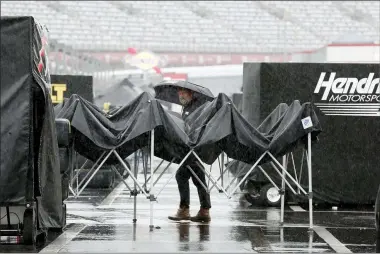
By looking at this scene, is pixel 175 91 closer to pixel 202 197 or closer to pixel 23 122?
pixel 202 197

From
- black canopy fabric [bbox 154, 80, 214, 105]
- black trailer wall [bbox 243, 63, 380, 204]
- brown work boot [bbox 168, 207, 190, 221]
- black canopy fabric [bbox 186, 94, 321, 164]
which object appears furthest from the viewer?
black trailer wall [bbox 243, 63, 380, 204]

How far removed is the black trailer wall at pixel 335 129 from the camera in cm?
1442

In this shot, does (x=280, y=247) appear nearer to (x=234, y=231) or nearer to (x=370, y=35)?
(x=234, y=231)

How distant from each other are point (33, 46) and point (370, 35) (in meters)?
80.8

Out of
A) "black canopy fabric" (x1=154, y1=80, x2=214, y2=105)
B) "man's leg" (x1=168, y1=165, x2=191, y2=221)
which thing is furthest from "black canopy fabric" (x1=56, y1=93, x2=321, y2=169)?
"black canopy fabric" (x1=154, y1=80, x2=214, y2=105)

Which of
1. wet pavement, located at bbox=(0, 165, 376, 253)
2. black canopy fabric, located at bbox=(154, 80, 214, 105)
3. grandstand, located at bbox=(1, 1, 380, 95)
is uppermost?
grandstand, located at bbox=(1, 1, 380, 95)

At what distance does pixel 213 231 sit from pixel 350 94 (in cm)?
438

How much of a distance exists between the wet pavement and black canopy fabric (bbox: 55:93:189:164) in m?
0.97

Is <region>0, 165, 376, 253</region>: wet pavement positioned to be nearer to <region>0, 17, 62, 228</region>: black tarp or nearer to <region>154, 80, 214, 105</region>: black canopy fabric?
<region>0, 17, 62, 228</region>: black tarp

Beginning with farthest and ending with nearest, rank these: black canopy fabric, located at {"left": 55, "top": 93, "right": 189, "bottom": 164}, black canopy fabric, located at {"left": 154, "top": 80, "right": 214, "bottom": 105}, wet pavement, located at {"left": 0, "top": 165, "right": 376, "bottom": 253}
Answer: black canopy fabric, located at {"left": 154, "top": 80, "right": 214, "bottom": 105}, black canopy fabric, located at {"left": 55, "top": 93, "right": 189, "bottom": 164}, wet pavement, located at {"left": 0, "top": 165, "right": 376, "bottom": 253}

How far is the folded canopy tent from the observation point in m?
11.0

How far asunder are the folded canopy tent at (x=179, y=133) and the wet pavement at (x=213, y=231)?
0.53 m

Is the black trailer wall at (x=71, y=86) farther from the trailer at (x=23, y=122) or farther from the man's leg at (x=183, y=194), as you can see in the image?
the trailer at (x=23, y=122)

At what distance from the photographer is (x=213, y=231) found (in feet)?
36.4
